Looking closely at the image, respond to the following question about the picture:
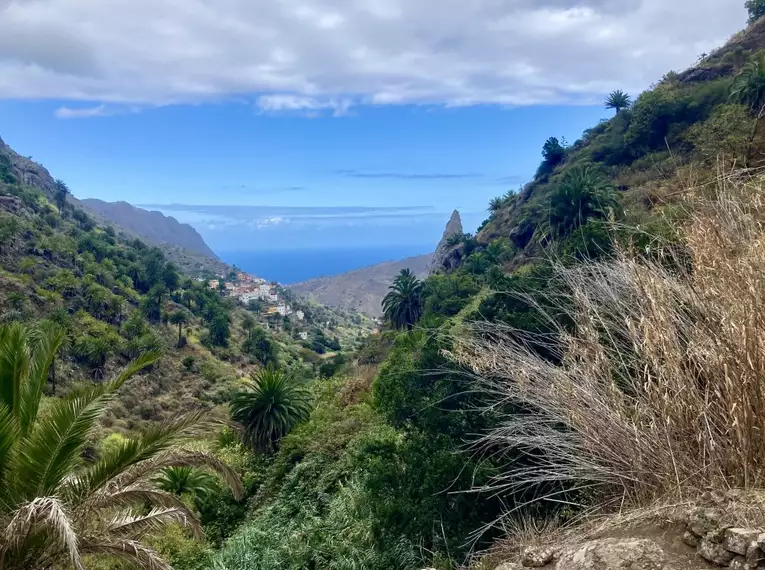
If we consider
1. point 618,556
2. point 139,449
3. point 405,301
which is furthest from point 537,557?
point 405,301

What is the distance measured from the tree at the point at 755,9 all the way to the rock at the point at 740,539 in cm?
5601

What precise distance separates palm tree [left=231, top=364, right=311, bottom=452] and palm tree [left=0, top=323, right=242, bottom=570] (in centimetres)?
1418

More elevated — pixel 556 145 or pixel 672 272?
pixel 556 145

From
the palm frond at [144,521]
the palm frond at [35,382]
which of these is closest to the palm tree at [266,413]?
the palm frond at [144,521]

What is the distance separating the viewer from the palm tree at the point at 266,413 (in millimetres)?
20750

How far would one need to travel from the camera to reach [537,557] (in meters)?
3.03

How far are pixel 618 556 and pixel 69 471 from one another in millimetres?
5747

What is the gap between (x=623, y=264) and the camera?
12.5 feet

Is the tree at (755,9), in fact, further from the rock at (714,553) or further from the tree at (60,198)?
the tree at (60,198)

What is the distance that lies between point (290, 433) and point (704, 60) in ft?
148

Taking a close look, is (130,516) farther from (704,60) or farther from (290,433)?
(704,60)

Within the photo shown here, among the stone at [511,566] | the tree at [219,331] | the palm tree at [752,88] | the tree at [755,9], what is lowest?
the tree at [219,331]

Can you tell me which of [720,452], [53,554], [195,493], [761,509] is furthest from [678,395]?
[195,493]

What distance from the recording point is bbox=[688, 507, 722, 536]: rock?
95.6 inches
